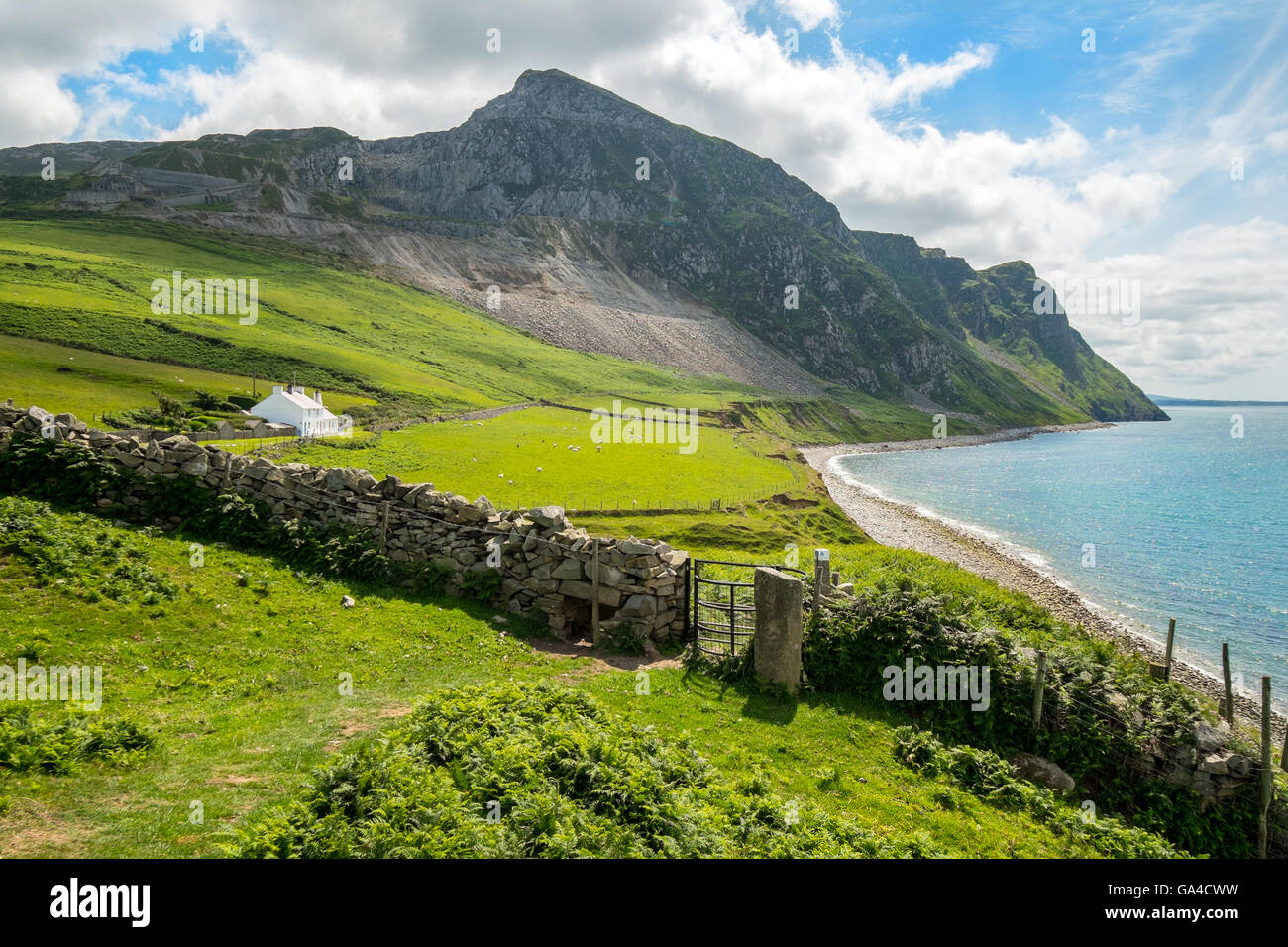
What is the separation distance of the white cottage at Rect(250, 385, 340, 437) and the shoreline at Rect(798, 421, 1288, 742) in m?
57.9

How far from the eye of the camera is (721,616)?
17656 millimetres

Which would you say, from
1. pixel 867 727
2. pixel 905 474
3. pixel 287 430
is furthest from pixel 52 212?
pixel 867 727

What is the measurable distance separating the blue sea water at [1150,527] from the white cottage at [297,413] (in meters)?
71.2

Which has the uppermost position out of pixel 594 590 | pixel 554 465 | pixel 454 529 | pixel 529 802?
pixel 554 465

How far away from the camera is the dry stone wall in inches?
702

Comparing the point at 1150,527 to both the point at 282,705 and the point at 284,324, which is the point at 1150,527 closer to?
the point at 282,705

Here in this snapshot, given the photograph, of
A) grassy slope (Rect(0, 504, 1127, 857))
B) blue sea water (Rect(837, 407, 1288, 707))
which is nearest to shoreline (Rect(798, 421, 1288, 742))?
blue sea water (Rect(837, 407, 1288, 707))

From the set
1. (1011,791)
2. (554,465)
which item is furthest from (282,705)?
(554,465)

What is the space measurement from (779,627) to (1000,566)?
46.5 meters

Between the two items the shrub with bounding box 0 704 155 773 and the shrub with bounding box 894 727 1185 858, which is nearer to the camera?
the shrub with bounding box 0 704 155 773

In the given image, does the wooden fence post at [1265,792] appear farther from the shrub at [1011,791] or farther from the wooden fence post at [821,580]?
the wooden fence post at [821,580]

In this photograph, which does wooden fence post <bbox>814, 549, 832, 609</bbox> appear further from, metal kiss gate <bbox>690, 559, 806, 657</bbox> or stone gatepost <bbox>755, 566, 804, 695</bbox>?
stone gatepost <bbox>755, 566, 804, 695</bbox>
